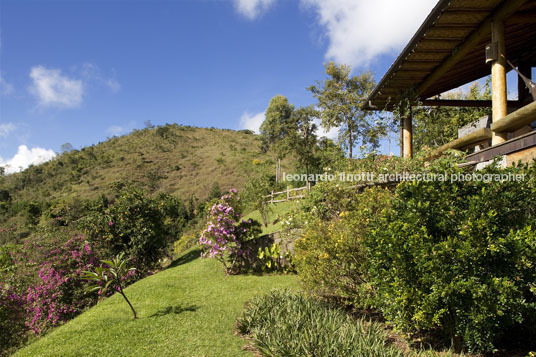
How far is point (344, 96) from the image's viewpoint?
18.6 metres

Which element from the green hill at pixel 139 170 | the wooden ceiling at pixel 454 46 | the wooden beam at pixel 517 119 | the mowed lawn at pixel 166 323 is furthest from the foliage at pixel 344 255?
the green hill at pixel 139 170

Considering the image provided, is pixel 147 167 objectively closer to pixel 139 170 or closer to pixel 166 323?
pixel 139 170

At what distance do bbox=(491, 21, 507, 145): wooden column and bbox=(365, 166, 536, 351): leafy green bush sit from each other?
234 cm

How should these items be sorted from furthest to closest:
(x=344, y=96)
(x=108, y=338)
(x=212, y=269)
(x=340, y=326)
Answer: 1. (x=344, y=96)
2. (x=212, y=269)
3. (x=108, y=338)
4. (x=340, y=326)

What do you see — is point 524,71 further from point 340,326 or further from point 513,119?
point 340,326

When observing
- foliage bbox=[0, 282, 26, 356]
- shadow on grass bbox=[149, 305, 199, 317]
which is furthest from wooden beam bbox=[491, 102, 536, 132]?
foliage bbox=[0, 282, 26, 356]

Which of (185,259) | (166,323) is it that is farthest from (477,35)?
(185,259)

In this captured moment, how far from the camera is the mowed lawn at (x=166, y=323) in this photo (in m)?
4.80

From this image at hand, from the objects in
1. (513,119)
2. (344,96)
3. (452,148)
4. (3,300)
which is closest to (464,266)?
(513,119)

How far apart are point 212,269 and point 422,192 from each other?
8.45m

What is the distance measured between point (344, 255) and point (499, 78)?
4344 millimetres

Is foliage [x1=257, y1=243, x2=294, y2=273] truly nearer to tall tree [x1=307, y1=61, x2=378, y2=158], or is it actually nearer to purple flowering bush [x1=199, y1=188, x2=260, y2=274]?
purple flowering bush [x1=199, y1=188, x2=260, y2=274]

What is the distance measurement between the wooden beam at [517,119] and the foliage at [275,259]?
6.34 m

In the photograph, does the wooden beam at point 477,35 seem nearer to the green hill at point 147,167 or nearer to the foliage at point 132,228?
the foliage at point 132,228
